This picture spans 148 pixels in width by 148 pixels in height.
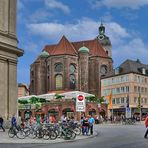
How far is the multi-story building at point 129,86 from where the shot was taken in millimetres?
124750

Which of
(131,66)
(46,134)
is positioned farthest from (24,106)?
(46,134)

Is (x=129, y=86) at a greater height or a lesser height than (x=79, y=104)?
greater

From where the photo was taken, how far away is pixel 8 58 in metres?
46.0

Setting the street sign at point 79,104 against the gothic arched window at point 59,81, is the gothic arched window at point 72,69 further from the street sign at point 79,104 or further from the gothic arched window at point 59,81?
the street sign at point 79,104

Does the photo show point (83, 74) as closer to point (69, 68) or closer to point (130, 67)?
point (69, 68)

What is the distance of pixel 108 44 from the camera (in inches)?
6924

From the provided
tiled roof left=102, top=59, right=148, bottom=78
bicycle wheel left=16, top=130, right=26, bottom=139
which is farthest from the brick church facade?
bicycle wheel left=16, top=130, right=26, bottom=139

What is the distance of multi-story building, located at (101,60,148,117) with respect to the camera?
4911 inches

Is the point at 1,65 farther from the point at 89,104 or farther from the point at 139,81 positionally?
the point at 139,81

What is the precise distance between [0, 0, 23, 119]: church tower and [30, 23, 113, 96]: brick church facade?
298 ft

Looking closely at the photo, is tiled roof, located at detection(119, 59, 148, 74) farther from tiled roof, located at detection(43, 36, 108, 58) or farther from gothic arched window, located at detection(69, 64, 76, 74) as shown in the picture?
tiled roof, located at detection(43, 36, 108, 58)

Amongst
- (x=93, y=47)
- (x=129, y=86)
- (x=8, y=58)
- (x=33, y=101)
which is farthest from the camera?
(x=93, y=47)

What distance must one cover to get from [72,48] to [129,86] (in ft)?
111

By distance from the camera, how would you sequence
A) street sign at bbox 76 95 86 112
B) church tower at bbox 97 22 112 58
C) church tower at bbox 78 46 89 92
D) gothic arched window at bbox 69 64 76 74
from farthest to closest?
church tower at bbox 97 22 112 58, gothic arched window at bbox 69 64 76 74, church tower at bbox 78 46 89 92, street sign at bbox 76 95 86 112
